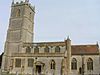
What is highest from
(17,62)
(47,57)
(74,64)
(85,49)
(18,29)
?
(18,29)

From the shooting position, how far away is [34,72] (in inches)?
1927

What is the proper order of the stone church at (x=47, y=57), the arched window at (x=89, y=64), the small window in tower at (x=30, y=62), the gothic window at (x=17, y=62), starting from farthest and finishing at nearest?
the gothic window at (x=17, y=62)
the small window in tower at (x=30, y=62)
the arched window at (x=89, y=64)
the stone church at (x=47, y=57)

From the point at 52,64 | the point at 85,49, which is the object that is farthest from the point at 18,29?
the point at 85,49

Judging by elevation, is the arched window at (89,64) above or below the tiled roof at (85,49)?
below

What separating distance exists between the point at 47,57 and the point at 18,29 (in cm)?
1430

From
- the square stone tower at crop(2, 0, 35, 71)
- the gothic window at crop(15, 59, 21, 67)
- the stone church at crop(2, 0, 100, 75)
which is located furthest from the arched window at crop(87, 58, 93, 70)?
the square stone tower at crop(2, 0, 35, 71)

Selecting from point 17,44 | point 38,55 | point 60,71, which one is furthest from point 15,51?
point 60,71

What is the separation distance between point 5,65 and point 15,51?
4709 mm

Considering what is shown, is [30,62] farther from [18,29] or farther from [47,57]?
[18,29]

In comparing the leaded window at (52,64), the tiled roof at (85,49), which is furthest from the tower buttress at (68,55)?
the leaded window at (52,64)

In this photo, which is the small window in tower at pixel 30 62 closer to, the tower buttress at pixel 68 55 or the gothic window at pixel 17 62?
the gothic window at pixel 17 62

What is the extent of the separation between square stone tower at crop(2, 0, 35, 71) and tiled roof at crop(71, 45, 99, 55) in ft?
48.4

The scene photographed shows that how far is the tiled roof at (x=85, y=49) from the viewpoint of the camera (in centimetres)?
5103

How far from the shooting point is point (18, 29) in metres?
58.0
